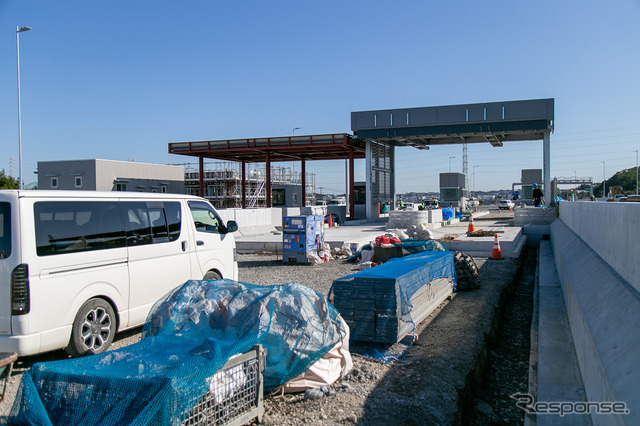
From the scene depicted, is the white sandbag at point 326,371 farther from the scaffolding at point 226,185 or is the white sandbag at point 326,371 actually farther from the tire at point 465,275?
the scaffolding at point 226,185

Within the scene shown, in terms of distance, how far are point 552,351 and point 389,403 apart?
3.05 metres

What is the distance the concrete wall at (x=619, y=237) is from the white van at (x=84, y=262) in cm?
614

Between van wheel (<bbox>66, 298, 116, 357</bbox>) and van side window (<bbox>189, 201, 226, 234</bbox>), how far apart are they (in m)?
2.42

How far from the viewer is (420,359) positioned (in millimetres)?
6324

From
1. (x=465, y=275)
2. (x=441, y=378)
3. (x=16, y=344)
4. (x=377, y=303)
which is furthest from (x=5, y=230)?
(x=465, y=275)

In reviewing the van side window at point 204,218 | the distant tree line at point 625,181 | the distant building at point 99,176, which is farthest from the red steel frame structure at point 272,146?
the distant tree line at point 625,181

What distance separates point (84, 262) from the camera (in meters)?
6.25

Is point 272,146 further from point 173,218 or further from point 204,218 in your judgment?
point 173,218

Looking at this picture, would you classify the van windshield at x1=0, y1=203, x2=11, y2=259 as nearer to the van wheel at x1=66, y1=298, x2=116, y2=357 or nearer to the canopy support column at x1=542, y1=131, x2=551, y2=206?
the van wheel at x1=66, y1=298, x2=116, y2=357

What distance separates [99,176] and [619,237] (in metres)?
41.8

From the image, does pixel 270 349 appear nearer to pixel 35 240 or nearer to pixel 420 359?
pixel 420 359

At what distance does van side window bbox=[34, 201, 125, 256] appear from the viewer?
587 centimetres

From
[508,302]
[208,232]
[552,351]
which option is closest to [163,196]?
[208,232]

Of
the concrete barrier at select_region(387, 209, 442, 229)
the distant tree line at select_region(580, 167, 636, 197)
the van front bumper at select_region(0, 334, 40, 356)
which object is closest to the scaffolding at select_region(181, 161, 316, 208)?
the concrete barrier at select_region(387, 209, 442, 229)
